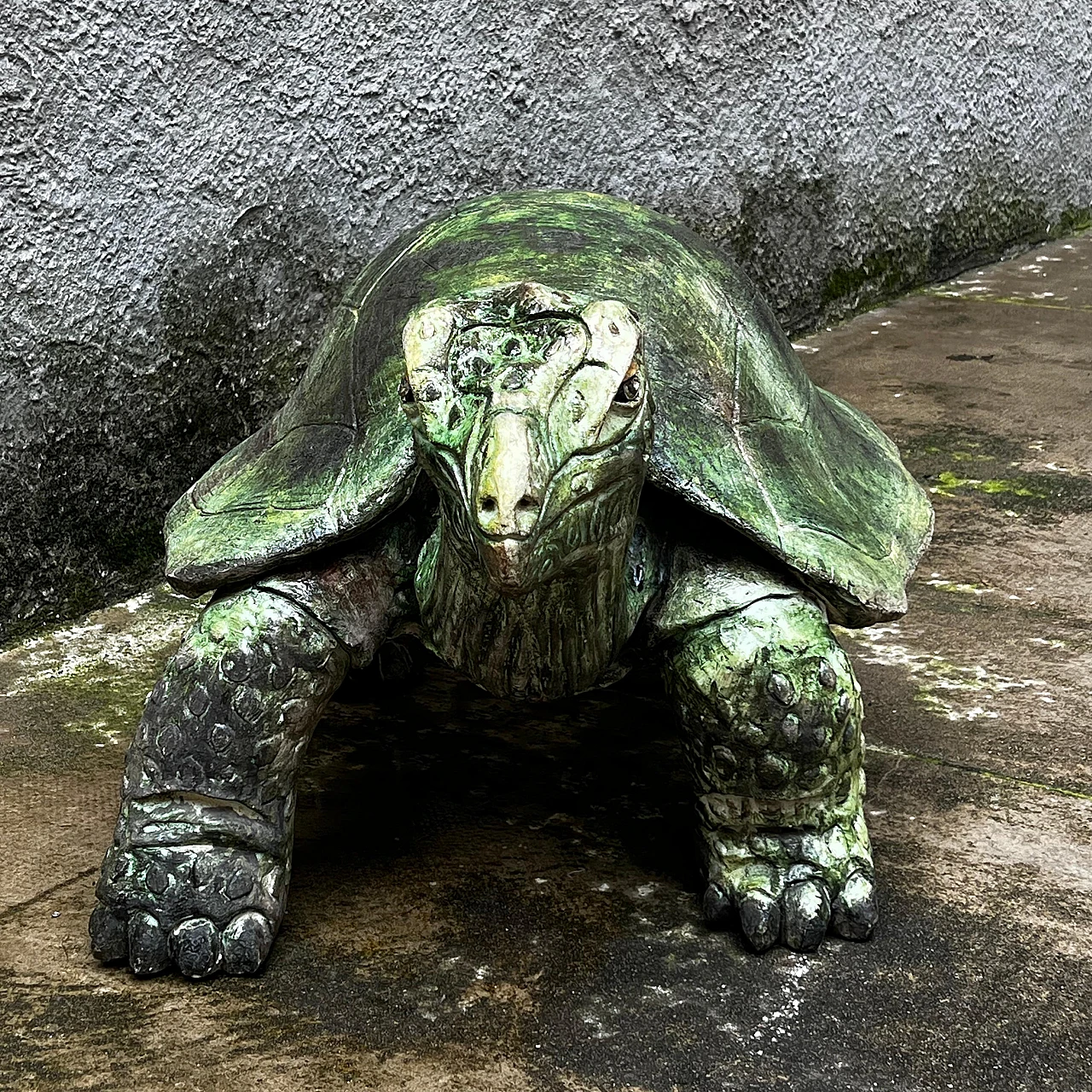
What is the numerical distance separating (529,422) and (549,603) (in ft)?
1.13

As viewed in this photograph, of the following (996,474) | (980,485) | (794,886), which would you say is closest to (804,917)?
(794,886)

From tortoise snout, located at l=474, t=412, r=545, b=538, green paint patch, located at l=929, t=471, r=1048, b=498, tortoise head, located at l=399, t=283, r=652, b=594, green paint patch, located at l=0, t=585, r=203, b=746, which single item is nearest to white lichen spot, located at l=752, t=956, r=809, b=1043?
tortoise head, located at l=399, t=283, r=652, b=594

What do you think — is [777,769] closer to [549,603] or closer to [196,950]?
[549,603]

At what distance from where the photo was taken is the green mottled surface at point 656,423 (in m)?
2.60

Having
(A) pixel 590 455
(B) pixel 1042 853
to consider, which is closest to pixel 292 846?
(A) pixel 590 455

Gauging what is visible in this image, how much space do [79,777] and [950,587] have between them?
7.05ft

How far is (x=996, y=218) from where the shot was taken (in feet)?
24.6

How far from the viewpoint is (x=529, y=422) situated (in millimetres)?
2123

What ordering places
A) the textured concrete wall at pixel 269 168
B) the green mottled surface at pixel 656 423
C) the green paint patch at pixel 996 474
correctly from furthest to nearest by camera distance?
the green paint patch at pixel 996 474 < the textured concrete wall at pixel 269 168 < the green mottled surface at pixel 656 423

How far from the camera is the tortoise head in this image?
6.84 feet

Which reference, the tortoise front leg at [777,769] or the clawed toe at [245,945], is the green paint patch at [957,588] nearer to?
the tortoise front leg at [777,769]

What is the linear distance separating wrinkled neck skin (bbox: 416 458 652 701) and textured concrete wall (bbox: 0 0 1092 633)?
163cm

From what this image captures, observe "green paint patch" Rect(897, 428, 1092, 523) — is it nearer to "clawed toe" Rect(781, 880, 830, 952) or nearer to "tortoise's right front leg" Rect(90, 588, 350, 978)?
"clawed toe" Rect(781, 880, 830, 952)

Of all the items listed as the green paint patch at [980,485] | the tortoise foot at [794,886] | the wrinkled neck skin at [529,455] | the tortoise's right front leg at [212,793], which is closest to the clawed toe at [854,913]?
the tortoise foot at [794,886]
